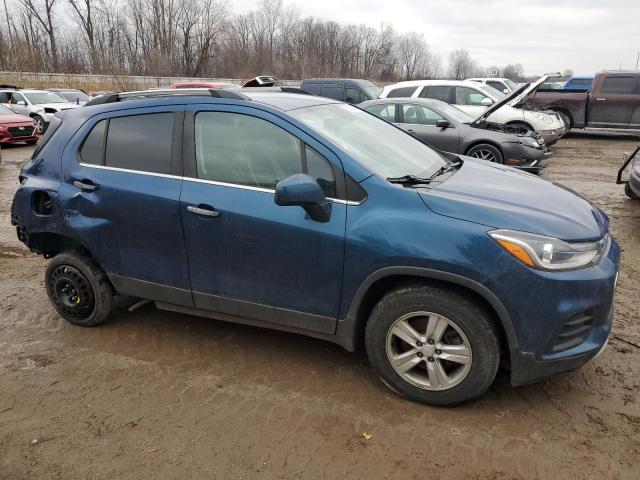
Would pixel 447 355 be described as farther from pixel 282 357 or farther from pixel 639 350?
pixel 639 350

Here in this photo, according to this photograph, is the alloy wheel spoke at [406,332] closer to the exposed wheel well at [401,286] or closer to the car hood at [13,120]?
the exposed wheel well at [401,286]

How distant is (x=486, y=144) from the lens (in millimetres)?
9383

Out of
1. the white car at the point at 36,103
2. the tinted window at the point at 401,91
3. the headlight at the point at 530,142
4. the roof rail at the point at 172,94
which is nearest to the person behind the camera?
the roof rail at the point at 172,94

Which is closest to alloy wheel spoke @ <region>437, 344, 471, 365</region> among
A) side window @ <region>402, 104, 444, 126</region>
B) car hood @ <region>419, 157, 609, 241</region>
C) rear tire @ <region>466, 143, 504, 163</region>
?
car hood @ <region>419, 157, 609, 241</region>

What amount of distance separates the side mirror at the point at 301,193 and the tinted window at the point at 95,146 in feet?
5.52

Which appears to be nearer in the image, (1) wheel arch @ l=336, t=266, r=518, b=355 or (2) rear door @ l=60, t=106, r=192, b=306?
(1) wheel arch @ l=336, t=266, r=518, b=355

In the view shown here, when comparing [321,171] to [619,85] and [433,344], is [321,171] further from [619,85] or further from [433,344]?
[619,85]

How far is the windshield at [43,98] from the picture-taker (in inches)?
777

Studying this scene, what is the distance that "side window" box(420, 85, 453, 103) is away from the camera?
43.3 feet

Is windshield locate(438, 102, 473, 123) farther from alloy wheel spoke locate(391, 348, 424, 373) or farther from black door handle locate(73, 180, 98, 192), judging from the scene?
alloy wheel spoke locate(391, 348, 424, 373)

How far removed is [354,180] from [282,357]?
1.41 m

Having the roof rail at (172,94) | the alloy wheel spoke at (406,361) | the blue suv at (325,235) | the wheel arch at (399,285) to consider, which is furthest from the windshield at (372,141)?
the alloy wheel spoke at (406,361)

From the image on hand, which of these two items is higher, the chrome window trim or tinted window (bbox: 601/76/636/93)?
tinted window (bbox: 601/76/636/93)

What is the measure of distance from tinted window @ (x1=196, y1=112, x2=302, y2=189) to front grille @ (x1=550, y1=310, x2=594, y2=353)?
5.74ft
